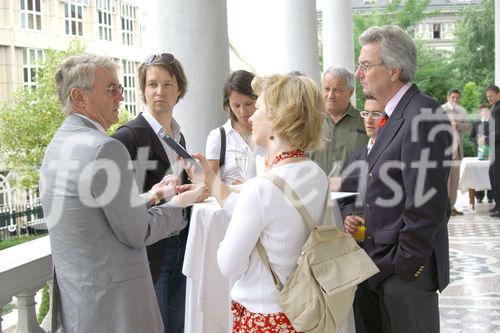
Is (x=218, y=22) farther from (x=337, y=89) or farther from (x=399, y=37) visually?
(x=399, y=37)

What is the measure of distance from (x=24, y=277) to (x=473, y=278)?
4.33m

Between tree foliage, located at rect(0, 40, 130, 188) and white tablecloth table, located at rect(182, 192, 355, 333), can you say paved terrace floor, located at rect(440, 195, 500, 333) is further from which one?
tree foliage, located at rect(0, 40, 130, 188)

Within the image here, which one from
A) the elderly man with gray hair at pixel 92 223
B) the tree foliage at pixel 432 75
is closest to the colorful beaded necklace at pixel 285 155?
the elderly man with gray hair at pixel 92 223

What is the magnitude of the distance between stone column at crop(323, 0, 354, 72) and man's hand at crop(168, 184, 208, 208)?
7253 mm

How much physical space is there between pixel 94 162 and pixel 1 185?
142ft

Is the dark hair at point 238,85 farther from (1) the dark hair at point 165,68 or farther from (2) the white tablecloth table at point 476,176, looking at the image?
(2) the white tablecloth table at point 476,176

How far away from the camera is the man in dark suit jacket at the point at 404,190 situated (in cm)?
228

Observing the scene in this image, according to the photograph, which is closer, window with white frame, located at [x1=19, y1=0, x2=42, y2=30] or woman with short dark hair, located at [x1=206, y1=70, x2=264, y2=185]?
woman with short dark hair, located at [x1=206, y1=70, x2=264, y2=185]

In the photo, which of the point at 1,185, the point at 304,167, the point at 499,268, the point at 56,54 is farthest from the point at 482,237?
the point at 1,185

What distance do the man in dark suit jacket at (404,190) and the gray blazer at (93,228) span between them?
871 millimetres

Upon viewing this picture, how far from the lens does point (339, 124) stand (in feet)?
13.3

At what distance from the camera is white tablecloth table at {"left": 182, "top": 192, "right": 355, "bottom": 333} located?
2.57m

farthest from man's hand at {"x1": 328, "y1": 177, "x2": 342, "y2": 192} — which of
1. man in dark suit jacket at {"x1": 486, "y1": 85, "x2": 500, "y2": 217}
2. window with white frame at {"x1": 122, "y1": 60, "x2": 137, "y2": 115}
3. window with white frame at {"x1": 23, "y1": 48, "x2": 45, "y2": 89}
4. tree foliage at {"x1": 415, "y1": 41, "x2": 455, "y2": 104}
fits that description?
window with white frame at {"x1": 122, "y1": 60, "x2": 137, "y2": 115}

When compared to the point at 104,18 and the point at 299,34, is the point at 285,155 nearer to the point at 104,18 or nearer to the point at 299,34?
the point at 299,34
